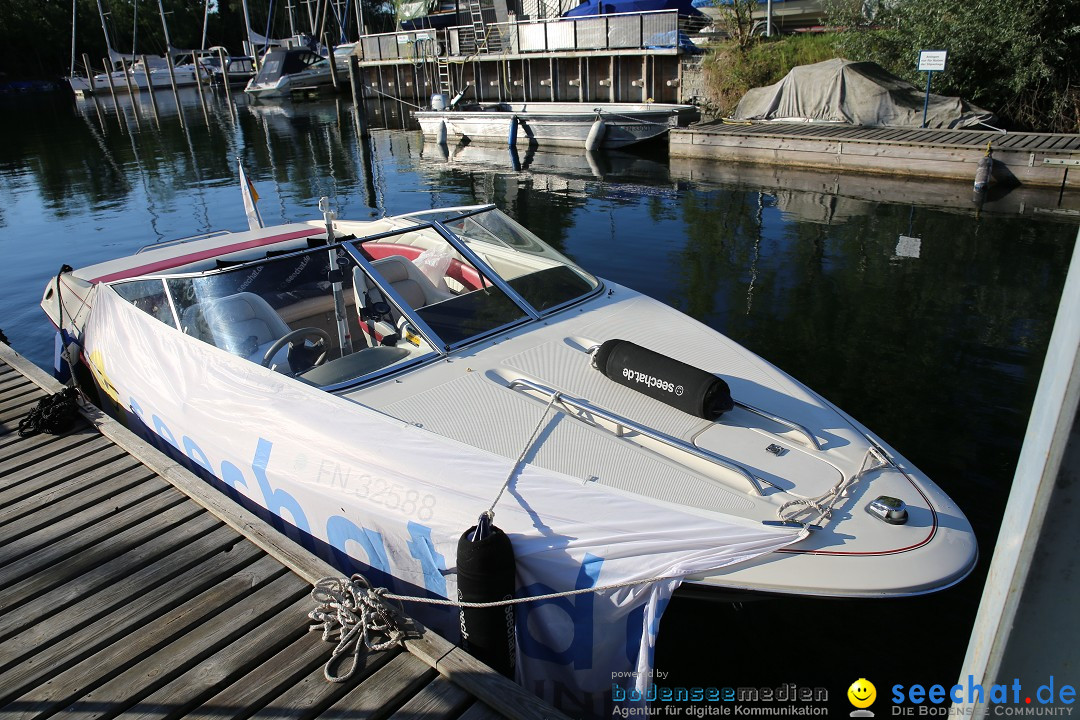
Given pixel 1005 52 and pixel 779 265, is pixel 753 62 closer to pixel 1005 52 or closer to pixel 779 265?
pixel 1005 52

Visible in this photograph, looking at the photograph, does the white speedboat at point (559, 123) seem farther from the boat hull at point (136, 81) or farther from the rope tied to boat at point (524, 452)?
the boat hull at point (136, 81)

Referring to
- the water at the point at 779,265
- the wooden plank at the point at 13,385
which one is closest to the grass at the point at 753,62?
the water at the point at 779,265

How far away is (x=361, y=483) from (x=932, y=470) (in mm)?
4402

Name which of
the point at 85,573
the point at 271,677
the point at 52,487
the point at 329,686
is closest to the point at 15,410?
the point at 52,487

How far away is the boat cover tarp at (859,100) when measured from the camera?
53.6 ft

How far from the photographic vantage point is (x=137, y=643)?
3.20m

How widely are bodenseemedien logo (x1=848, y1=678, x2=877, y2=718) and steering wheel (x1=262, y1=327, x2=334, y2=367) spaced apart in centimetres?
358

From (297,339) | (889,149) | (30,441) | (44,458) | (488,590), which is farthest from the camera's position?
(889,149)

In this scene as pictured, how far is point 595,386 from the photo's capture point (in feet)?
13.3

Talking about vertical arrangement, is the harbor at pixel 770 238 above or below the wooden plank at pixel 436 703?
below

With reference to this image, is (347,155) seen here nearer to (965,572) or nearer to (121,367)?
(121,367)

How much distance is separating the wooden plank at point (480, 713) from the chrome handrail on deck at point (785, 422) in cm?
200

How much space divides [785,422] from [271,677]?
2761 mm

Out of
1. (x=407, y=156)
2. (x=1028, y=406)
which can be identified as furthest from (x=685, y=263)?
(x=407, y=156)
